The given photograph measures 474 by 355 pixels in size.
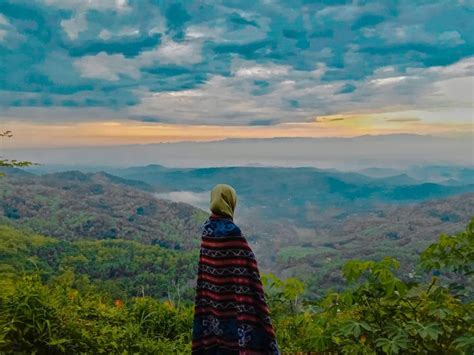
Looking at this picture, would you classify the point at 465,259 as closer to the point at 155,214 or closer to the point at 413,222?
the point at 155,214

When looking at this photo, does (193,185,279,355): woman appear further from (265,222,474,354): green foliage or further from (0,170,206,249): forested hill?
(0,170,206,249): forested hill

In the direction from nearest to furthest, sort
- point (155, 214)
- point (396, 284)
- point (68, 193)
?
1. point (396, 284)
2. point (155, 214)
3. point (68, 193)

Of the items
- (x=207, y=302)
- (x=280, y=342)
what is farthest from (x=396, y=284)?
(x=280, y=342)

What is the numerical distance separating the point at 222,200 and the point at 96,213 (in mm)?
120915

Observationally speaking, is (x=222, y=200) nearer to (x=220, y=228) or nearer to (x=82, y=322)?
(x=220, y=228)

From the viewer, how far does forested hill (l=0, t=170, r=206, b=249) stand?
9212 centimetres

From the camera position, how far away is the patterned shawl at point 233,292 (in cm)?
390

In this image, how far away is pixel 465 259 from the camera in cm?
409

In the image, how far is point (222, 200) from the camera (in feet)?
13.1

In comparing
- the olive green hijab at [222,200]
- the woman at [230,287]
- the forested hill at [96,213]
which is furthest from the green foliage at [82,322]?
the forested hill at [96,213]

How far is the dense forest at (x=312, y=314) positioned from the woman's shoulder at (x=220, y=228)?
1130mm

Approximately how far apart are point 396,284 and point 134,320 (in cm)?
352

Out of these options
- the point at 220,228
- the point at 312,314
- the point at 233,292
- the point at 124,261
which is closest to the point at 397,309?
the point at 312,314

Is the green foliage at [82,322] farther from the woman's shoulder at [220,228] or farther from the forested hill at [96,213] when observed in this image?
the forested hill at [96,213]
